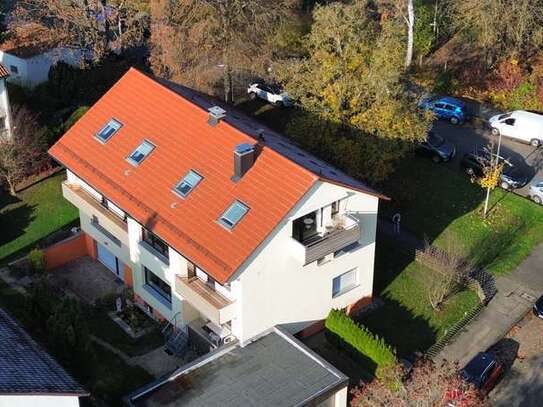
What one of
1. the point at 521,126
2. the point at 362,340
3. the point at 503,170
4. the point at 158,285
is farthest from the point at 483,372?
the point at 521,126

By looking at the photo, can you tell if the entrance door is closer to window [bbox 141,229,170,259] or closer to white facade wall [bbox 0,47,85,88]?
window [bbox 141,229,170,259]

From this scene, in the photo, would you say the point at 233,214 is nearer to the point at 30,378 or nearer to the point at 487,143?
the point at 30,378

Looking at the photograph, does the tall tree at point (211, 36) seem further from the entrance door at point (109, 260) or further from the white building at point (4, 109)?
the entrance door at point (109, 260)

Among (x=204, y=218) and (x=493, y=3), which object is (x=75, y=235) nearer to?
(x=204, y=218)

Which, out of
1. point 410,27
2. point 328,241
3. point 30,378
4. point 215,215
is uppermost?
point 215,215

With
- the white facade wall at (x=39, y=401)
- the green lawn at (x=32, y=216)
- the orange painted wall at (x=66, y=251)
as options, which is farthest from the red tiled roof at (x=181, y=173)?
the white facade wall at (x=39, y=401)

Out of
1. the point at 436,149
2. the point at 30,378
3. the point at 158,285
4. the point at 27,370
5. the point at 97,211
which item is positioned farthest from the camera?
the point at 436,149
